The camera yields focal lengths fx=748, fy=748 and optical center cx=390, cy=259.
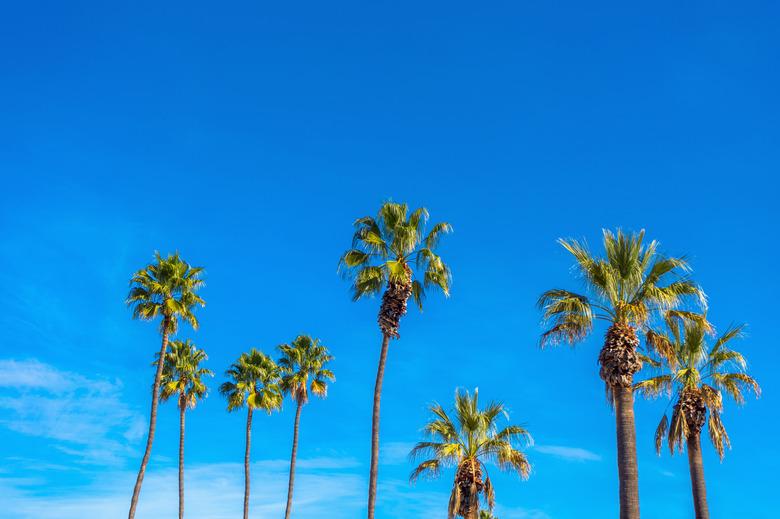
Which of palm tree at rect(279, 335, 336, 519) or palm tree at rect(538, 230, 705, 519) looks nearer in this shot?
palm tree at rect(538, 230, 705, 519)

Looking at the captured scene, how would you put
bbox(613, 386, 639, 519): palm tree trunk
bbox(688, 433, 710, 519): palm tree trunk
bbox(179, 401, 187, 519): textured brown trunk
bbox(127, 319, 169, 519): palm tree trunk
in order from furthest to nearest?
bbox(179, 401, 187, 519): textured brown trunk → bbox(127, 319, 169, 519): palm tree trunk → bbox(688, 433, 710, 519): palm tree trunk → bbox(613, 386, 639, 519): palm tree trunk

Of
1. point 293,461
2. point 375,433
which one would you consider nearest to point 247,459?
point 293,461

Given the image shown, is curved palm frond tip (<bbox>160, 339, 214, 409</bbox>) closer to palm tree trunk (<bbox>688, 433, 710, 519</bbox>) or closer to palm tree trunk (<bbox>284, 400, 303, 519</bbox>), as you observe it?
palm tree trunk (<bbox>284, 400, 303, 519</bbox>)

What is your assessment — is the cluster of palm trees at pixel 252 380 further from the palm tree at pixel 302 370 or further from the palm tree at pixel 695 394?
the palm tree at pixel 695 394

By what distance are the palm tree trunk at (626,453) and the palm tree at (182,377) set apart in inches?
1623

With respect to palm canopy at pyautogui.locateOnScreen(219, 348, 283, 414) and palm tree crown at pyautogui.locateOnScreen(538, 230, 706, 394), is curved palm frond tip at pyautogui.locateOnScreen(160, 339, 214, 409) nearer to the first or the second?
palm canopy at pyautogui.locateOnScreen(219, 348, 283, 414)

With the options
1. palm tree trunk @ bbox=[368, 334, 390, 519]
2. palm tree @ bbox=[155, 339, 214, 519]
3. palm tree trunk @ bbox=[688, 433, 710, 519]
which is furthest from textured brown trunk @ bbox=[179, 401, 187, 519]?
palm tree trunk @ bbox=[688, 433, 710, 519]

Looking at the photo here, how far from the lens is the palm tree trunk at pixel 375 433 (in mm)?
31062

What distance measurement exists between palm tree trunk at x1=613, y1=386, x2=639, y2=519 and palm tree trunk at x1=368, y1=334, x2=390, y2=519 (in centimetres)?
1168

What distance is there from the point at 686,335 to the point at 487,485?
36.5 ft

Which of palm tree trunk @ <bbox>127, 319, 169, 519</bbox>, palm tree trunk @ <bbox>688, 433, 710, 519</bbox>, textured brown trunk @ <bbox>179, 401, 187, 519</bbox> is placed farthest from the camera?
textured brown trunk @ <bbox>179, 401, 187, 519</bbox>

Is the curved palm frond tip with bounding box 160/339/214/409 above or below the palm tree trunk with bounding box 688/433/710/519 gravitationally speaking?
above

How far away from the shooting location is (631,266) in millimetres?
24750

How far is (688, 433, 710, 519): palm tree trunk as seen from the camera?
96.0 feet
